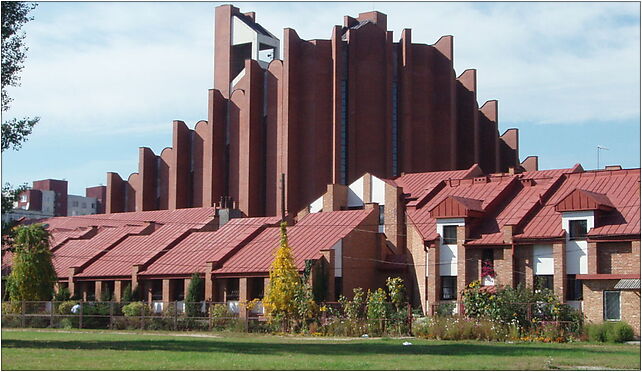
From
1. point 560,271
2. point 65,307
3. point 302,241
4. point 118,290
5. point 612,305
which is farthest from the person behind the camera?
point 118,290

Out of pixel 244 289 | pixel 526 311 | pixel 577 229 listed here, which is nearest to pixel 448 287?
pixel 577 229

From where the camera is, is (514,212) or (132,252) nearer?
(514,212)

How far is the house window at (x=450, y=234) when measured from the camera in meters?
57.0

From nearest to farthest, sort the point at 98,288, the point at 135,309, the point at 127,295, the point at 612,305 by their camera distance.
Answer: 1. the point at 612,305
2. the point at 135,309
3. the point at 127,295
4. the point at 98,288

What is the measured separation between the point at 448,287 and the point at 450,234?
3040 millimetres

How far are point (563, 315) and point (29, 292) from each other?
34104 millimetres

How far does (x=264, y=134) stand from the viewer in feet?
283

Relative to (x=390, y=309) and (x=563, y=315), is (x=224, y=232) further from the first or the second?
(x=563, y=315)

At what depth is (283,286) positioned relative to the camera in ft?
171

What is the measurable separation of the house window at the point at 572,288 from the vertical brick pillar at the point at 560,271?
0.48 m

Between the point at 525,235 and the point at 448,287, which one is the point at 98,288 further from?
the point at 525,235

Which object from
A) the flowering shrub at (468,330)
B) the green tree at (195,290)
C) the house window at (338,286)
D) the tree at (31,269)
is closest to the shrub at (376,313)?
the flowering shrub at (468,330)

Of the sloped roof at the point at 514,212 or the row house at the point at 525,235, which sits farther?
the sloped roof at the point at 514,212

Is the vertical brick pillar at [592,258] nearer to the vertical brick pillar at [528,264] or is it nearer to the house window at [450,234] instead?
the vertical brick pillar at [528,264]
